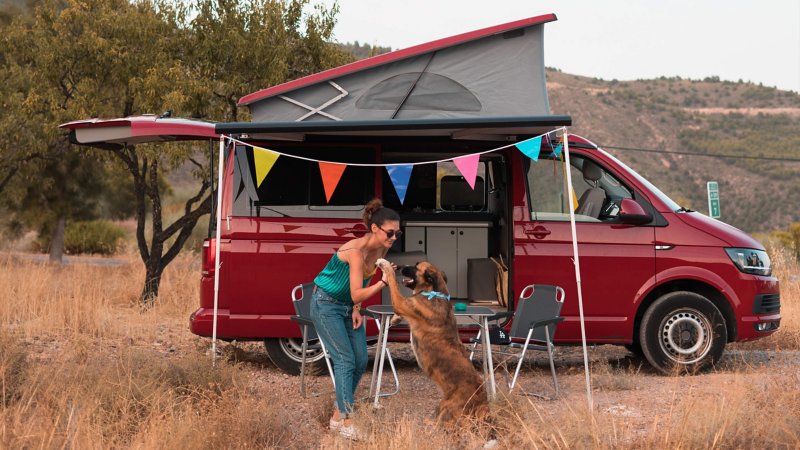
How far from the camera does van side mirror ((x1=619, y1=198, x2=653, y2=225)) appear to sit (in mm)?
6188

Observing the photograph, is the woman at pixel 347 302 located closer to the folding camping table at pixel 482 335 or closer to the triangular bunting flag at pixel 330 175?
the folding camping table at pixel 482 335

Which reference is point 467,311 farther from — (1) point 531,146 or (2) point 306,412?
(2) point 306,412

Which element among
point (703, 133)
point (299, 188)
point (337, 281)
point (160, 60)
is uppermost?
point (703, 133)

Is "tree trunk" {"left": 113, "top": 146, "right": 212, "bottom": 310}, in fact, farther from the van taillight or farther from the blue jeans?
the blue jeans

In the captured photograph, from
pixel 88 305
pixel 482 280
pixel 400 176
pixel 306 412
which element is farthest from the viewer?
pixel 88 305

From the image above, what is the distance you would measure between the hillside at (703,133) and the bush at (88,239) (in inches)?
1038

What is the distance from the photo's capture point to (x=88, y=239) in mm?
24672

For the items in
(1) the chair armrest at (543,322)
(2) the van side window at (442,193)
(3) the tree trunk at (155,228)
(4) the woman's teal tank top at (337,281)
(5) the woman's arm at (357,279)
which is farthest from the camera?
(3) the tree trunk at (155,228)

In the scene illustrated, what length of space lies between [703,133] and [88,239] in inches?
1540

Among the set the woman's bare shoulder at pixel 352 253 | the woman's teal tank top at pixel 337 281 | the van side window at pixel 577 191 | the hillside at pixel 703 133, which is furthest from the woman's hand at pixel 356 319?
the hillside at pixel 703 133

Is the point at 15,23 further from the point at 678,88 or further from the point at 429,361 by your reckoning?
the point at 678,88

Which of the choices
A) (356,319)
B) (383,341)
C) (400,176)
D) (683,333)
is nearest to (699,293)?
(683,333)

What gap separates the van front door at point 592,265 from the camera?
20.6ft

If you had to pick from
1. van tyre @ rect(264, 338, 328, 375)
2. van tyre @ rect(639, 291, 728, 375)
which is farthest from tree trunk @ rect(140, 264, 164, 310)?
van tyre @ rect(639, 291, 728, 375)
